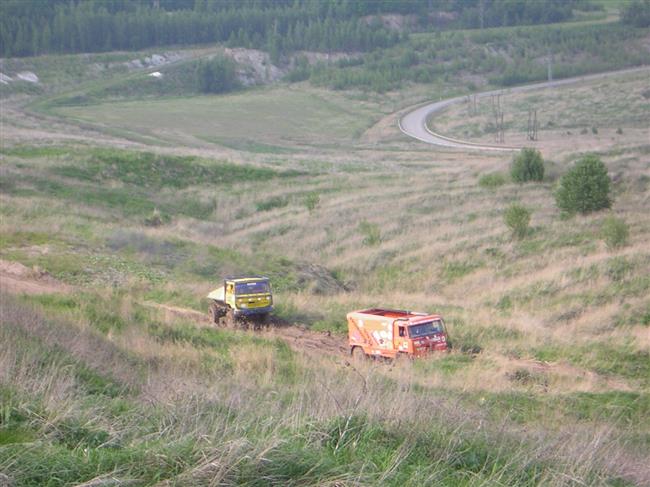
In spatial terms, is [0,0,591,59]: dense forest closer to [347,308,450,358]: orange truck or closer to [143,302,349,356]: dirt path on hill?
[143,302,349,356]: dirt path on hill

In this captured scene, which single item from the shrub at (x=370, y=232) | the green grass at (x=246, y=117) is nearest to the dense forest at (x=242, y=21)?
the green grass at (x=246, y=117)

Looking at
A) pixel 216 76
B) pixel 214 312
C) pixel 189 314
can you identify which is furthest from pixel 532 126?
pixel 189 314

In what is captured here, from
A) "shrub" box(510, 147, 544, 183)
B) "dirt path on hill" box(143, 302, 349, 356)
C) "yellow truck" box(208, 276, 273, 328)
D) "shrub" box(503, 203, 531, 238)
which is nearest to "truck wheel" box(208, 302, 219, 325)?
"yellow truck" box(208, 276, 273, 328)

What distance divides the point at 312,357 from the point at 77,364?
8.94 meters

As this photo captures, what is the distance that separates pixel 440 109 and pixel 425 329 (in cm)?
9561

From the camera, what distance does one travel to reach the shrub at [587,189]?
39844 mm

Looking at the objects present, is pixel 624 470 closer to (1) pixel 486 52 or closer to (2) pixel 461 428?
(2) pixel 461 428

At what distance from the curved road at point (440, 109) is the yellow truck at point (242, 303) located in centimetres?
5337

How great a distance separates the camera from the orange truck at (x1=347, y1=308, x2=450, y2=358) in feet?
69.5

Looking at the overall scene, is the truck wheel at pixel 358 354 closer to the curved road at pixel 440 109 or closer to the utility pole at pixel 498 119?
the curved road at pixel 440 109

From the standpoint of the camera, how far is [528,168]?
49250 mm

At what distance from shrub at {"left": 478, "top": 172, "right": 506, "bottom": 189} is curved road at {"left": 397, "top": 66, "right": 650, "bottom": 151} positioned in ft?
84.8

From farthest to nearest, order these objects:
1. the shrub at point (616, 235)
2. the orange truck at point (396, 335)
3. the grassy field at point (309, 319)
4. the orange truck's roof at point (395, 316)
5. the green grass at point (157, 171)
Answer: the green grass at point (157, 171) < the shrub at point (616, 235) < the orange truck's roof at point (395, 316) < the orange truck at point (396, 335) < the grassy field at point (309, 319)

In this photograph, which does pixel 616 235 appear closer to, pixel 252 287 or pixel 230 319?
pixel 252 287
